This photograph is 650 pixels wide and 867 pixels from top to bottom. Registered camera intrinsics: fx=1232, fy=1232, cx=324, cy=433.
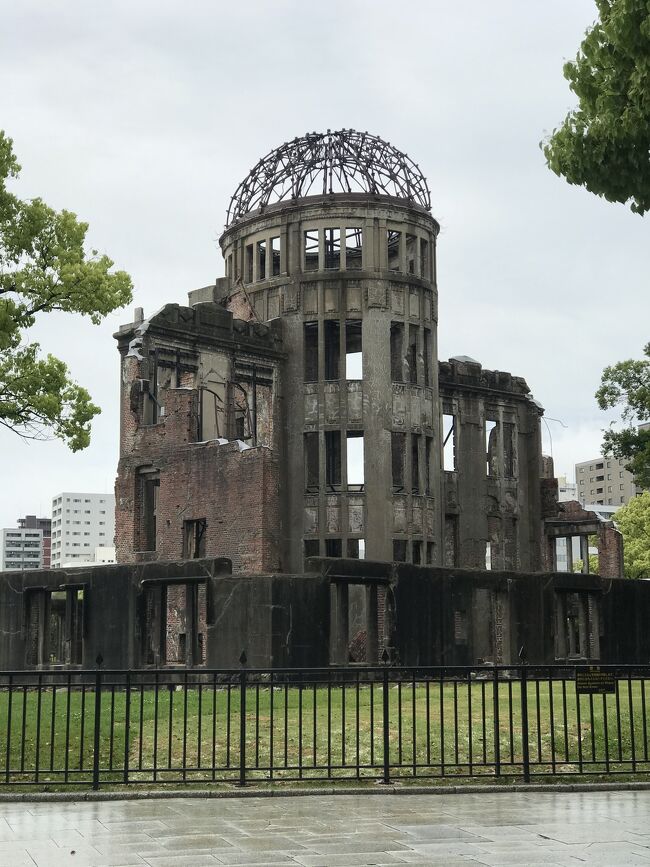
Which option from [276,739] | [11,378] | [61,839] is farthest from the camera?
[11,378]

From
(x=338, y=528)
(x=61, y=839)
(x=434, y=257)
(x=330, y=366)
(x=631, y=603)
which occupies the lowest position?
(x=61, y=839)

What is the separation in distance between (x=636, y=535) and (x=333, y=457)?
27993 millimetres

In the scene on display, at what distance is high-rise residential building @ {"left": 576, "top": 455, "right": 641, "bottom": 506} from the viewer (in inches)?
6260

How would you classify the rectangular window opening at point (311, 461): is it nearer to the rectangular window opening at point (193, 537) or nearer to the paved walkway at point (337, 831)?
the rectangular window opening at point (193, 537)

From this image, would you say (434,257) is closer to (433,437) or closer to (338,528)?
(433,437)

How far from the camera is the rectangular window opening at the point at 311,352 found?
4362 cm

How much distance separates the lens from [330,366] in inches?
1779

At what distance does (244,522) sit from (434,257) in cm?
1479

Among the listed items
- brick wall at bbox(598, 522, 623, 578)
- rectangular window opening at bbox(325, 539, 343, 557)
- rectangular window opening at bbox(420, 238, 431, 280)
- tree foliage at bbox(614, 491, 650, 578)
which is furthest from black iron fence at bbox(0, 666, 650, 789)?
tree foliage at bbox(614, 491, 650, 578)

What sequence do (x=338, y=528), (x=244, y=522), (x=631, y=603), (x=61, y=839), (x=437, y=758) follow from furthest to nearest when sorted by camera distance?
(x=338, y=528)
(x=631, y=603)
(x=244, y=522)
(x=437, y=758)
(x=61, y=839)

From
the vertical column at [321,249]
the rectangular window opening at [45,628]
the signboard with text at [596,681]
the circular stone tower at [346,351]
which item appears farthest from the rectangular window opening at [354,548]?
the signboard with text at [596,681]

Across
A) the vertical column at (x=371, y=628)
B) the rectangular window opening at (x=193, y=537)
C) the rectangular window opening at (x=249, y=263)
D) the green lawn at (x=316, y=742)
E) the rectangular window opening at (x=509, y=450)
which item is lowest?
the green lawn at (x=316, y=742)

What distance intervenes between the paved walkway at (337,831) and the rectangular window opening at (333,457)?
3153 centimetres

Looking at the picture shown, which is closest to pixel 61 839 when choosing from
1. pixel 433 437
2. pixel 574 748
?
pixel 574 748
